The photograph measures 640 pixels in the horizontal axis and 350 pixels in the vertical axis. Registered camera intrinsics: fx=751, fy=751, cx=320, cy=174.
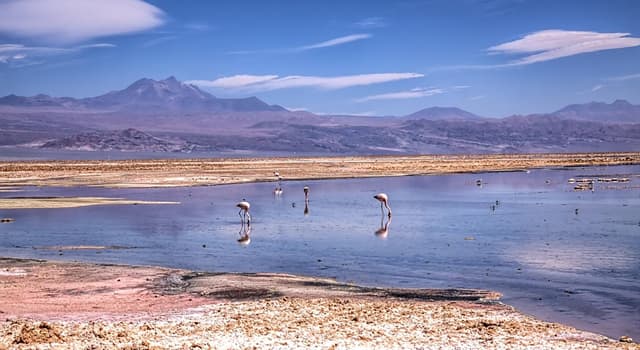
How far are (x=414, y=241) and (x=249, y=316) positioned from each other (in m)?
11.9

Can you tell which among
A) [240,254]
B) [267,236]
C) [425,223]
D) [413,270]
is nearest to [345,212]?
[425,223]

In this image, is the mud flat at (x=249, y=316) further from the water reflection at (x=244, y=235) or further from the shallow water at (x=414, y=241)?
the water reflection at (x=244, y=235)

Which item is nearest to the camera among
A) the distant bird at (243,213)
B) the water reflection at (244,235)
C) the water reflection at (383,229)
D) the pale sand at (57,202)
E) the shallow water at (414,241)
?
the shallow water at (414,241)

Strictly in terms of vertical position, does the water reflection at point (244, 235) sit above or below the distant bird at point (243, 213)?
below

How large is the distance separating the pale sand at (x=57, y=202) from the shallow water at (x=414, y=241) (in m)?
2.00

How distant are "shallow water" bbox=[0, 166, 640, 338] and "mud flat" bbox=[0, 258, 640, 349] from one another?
1.37 m

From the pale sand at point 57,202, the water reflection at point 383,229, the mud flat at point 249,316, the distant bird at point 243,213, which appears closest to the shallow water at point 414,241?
the water reflection at point 383,229

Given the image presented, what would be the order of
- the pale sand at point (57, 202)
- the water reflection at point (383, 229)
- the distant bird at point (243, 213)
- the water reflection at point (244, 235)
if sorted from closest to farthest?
the water reflection at point (244, 235)
the water reflection at point (383, 229)
the distant bird at point (243, 213)
the pale sand at point (57, 202)

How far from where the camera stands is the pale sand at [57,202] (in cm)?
3906

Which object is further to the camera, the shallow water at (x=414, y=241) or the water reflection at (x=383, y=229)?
the water reflection at (x=383, y=229)

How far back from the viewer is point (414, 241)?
2478 centimetres

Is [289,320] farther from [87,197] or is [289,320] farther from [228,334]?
[87,197]

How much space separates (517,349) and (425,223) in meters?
18.6

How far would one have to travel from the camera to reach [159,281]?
18125 mm
